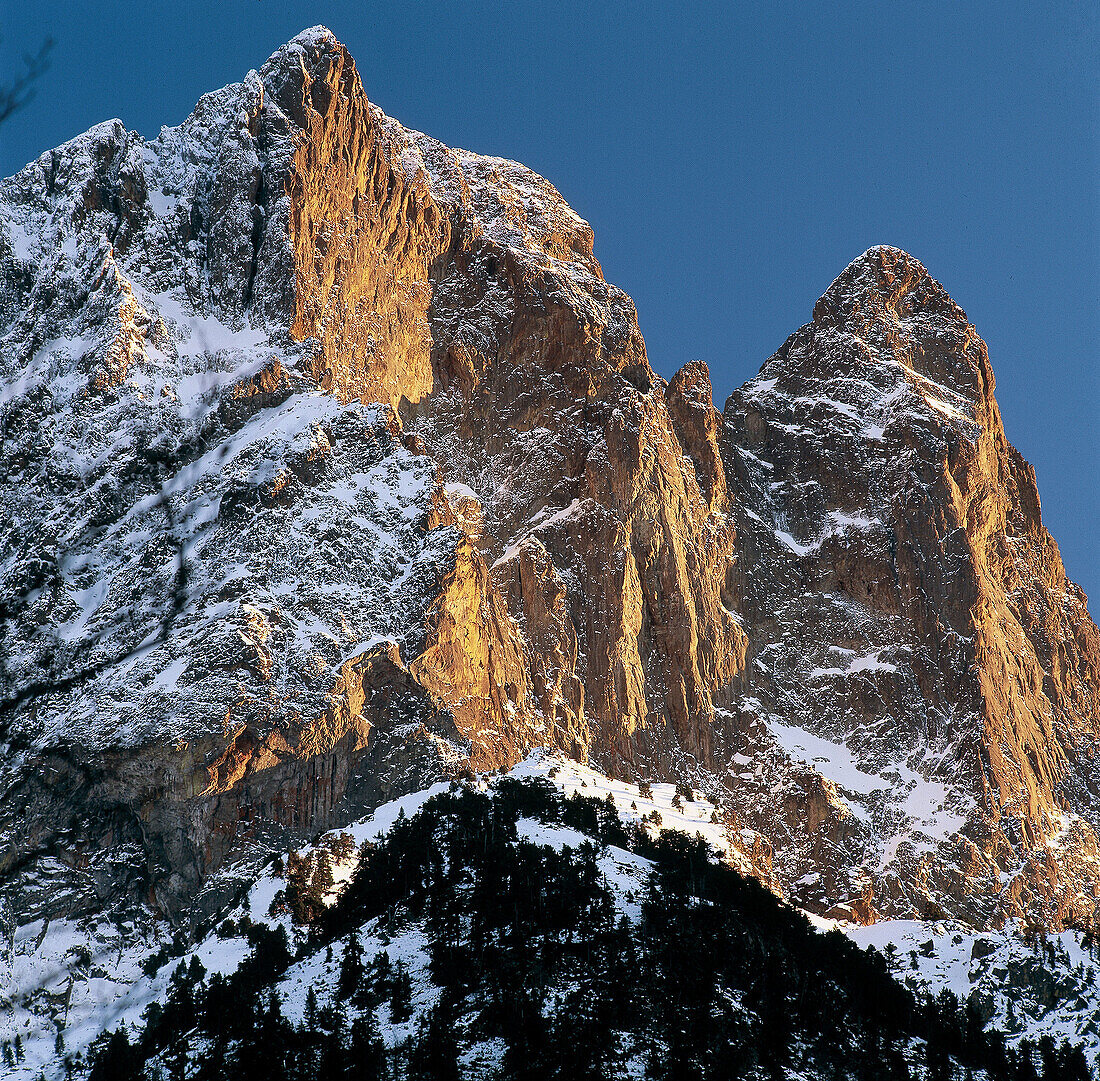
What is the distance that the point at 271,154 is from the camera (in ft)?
586

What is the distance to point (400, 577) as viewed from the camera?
149 m

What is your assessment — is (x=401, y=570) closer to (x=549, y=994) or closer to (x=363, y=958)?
(x=363, y=958)

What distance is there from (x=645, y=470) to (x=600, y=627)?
21682mm

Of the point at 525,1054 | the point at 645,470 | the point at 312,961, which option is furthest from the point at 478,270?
the point at 525,1054

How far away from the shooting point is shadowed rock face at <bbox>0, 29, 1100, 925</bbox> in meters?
132

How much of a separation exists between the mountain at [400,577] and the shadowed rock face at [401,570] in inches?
15.6

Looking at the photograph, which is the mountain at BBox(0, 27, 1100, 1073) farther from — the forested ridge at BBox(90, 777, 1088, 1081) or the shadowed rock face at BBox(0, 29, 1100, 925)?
the forested ridge at BBox(90, 777, 1088, 1081)

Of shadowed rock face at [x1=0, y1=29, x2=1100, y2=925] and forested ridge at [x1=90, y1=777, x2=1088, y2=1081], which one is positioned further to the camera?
shadowed rock face at [x1=0, y1=29, x2=1100, y2=925]

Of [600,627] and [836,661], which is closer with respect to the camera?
[600,627]

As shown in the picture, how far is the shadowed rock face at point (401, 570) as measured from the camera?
13188cm

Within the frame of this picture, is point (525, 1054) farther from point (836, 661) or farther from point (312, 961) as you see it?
point (836, 661)

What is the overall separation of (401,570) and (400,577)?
1.00m

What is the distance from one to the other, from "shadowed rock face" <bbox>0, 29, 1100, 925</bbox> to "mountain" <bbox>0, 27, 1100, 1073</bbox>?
15.6 inches

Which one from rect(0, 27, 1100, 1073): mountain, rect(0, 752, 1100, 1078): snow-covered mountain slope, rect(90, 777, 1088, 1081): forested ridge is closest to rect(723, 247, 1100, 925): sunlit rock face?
rect(0, 27, 1100, 1073): mountain
